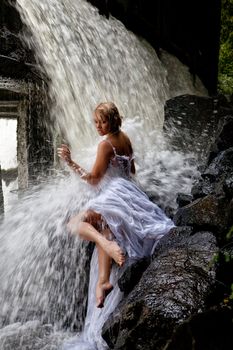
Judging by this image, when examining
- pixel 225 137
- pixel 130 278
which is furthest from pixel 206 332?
pixel 225 137

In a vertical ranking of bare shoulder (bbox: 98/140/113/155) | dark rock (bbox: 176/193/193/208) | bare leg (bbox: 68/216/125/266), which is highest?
bare shoulder (bbox: 98/140/113/155)

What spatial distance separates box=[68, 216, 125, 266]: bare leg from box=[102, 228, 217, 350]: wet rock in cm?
39

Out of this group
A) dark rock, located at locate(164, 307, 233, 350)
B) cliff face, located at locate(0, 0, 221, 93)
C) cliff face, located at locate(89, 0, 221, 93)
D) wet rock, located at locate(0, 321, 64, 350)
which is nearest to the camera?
dark rock, located at locate(164, 307, 233, 350)

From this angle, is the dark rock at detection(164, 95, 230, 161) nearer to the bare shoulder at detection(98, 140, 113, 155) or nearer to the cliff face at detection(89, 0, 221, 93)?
the bare shoulder at detection(98, 140, 113, 155)

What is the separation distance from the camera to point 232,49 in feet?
57.0

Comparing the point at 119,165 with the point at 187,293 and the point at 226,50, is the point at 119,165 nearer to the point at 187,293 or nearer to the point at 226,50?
the point at 187,293

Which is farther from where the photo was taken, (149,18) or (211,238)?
(149,18)

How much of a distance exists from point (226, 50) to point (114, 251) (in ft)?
50.9

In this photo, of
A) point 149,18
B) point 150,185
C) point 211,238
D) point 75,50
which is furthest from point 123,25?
point 211,238

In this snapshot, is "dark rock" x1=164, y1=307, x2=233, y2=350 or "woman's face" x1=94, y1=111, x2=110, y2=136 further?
"woman's face" x1=94, y1=111, x2=110, y2=136

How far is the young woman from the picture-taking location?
3.90 metres

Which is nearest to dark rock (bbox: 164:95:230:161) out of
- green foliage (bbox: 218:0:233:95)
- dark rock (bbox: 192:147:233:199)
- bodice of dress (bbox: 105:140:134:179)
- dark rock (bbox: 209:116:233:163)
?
dark rock (bbox: 209:116:233:163)

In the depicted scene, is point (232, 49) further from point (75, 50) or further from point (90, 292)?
point (90, 292)

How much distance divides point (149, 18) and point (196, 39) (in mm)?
2806
